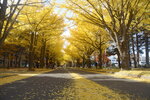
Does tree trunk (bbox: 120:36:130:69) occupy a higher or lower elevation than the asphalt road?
higher

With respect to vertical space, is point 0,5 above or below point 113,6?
below

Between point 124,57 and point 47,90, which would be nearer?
point 47,90

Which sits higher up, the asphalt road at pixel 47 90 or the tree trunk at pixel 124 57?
the tree trunk at pixel 124 57

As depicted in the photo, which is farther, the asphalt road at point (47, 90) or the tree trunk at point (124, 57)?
the tree trunk at point (124, 57)

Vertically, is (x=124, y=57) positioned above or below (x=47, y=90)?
above

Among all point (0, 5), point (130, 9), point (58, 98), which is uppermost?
point (130, 9)

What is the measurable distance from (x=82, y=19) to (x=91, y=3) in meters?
3.09

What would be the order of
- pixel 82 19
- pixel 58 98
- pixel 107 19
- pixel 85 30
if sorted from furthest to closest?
pixel 85 30 → pixel 107 19 → pixel 82 19 → pixel 58 98

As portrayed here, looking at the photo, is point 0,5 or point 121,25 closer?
point 0,5

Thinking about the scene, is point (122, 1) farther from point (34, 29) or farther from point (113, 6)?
point (34, 29)

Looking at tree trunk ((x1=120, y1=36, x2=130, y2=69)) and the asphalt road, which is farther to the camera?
tree trunk ((x1=120, y1=36, x2=130, y2=69))

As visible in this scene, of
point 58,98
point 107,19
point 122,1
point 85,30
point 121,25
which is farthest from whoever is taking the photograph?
point 85,30

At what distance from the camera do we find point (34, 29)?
72.7 ft

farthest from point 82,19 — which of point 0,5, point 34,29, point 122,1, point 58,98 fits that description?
point 58,98
